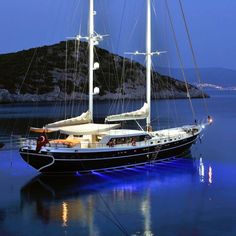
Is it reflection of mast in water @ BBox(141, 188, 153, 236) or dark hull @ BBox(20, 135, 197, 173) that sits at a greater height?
dark hull @ BBox(20, 135, 197, 173)

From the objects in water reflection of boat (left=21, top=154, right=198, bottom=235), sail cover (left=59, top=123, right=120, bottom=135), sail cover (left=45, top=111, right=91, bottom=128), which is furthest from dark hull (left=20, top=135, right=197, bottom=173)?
sail cover (left=45, top=111, right=91, bottom=128)

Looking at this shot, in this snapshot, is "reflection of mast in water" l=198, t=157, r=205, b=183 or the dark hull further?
"reflection of mast in water" l=198, t=157, r=205, b=183

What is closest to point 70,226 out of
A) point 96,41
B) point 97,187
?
point 97,187

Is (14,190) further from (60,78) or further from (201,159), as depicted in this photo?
(60,78)

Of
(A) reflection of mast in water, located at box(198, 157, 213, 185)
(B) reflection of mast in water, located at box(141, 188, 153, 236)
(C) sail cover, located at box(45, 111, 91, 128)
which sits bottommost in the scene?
(B) reflection of mast in water, located at box(141, 188, 153, 236)

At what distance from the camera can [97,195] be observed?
34.7 meters

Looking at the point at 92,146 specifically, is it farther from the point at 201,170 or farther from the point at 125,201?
the point at 201,170

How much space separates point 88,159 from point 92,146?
1176 mm

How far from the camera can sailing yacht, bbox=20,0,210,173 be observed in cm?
3891

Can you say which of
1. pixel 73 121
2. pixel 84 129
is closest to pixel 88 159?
pixel 84 129

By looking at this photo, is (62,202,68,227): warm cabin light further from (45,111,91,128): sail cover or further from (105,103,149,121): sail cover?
(105,103,149,121): sail cover

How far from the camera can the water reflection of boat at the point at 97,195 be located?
95.1 feet

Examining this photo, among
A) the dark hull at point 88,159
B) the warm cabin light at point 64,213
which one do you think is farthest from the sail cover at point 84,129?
the warm cabin light at point 64,213

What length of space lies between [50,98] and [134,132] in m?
145
